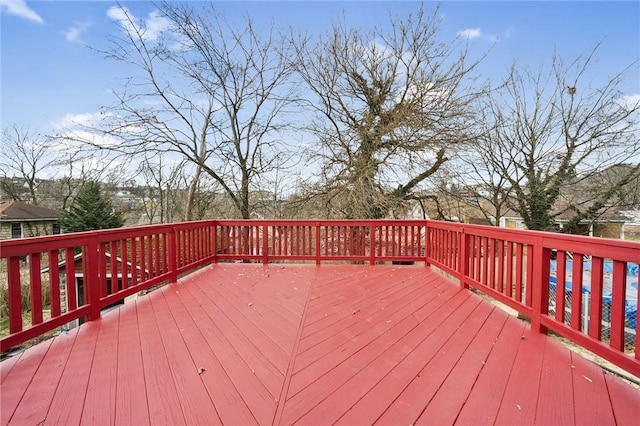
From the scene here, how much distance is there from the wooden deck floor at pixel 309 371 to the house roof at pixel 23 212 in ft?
58.5

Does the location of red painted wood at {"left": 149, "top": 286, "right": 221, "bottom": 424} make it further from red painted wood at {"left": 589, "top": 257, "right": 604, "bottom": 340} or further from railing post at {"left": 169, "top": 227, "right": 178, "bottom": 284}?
red painted wood at {"left": 589, "top": 257, "right": 604, "bottom": 340}

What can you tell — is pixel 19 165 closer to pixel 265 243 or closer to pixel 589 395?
pixel 265 243

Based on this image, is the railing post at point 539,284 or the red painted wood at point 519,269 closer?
the railing post at point 539,284

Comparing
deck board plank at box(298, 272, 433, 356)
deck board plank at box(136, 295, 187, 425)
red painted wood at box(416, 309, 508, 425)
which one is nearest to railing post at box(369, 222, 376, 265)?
deck board plank at box(298, 272, 433, 356)

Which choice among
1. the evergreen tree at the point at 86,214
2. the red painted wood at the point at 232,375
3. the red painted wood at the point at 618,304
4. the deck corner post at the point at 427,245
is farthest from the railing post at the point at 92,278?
the evergreen tree at the point at 86,214

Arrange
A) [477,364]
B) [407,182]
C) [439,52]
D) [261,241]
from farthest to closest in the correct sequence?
1. [407,182]
2. [439,52]
3. [261,241]
4. [477,364]

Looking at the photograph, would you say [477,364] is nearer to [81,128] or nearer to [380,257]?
[380,257]

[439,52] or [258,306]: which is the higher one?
[439,52]

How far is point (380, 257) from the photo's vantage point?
490 cm

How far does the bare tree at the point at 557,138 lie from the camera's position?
7828 millimetres

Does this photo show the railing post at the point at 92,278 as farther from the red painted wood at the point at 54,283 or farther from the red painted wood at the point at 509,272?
the red painted wood at the point at 509,272

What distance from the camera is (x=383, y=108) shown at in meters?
8.05

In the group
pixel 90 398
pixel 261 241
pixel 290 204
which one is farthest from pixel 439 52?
pixel 90 398

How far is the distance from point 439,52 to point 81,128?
10.0 metres
